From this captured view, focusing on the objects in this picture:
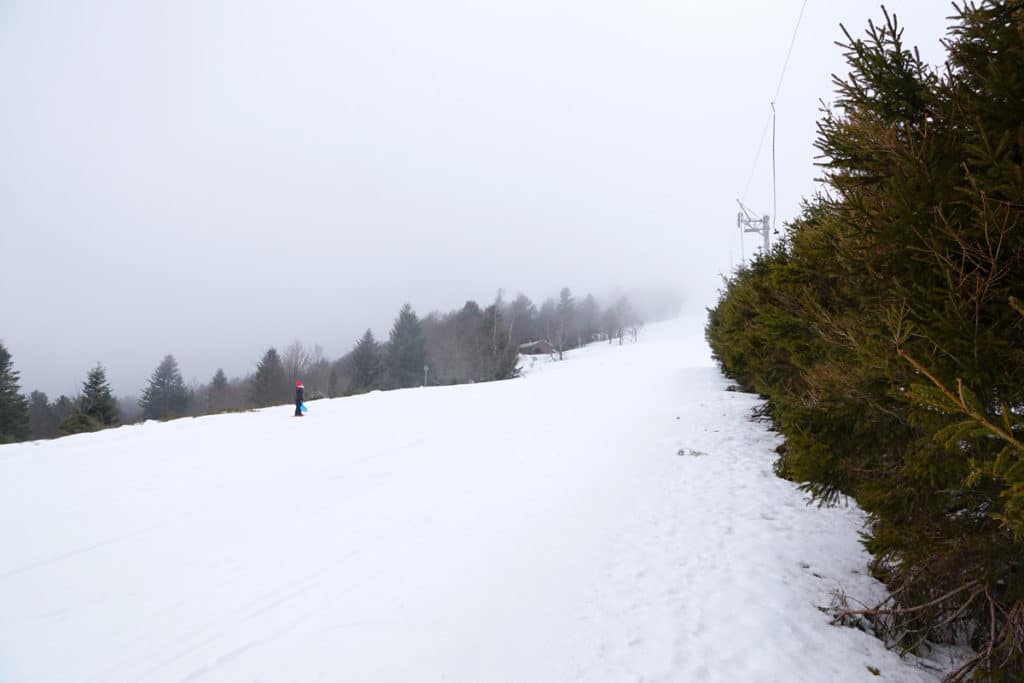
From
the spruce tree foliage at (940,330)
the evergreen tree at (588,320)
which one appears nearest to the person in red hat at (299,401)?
the spruce tree foliage at (940,330)

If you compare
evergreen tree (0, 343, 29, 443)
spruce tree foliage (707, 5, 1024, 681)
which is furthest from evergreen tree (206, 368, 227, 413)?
spruce tree foliage (707, 5, 1024, 681)

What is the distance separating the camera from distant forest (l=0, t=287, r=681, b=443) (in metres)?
32.9

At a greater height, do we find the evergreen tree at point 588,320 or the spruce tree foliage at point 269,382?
the evergreen tree at point 588,320

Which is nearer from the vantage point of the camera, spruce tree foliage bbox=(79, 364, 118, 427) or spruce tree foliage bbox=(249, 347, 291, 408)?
spruce tree foliage bbox=(79, 364, 118, 427)

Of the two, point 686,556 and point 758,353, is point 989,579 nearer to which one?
point 686,556

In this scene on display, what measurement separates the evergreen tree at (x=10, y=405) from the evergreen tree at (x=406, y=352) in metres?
28.5

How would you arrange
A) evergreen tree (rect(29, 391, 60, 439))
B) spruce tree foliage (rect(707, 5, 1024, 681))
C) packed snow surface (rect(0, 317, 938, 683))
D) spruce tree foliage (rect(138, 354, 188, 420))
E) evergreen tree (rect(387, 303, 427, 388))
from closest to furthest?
spruce tree foliage (rect(707, 5, 1024, 681))
packed snow surface (rect(0, 317, 938, 683))
evergreen tree (rect(387, 303, 427, 388))
evergreen tree (rect(29, 391, 60, 439))
spruce tree foliage (rect(138, 354, 188, 420))

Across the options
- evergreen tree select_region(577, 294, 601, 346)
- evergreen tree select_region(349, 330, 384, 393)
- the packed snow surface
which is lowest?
the packed snow surface

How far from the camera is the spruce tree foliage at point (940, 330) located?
1.92 metres

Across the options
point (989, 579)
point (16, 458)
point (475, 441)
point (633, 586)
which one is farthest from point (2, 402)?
point (989, 579)

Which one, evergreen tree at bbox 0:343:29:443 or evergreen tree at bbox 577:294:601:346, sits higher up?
evergreen tree at bbox 577:294:601:346

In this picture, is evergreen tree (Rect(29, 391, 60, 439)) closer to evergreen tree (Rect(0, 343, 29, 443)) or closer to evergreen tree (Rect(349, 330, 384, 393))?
evergreen tree (Rect(0, 343, 29, 443))

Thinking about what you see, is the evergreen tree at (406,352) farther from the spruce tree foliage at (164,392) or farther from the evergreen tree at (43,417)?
the evergreen tree at (43,417)

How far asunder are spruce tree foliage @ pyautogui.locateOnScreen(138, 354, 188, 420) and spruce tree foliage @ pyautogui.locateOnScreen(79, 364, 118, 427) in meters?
28.8
